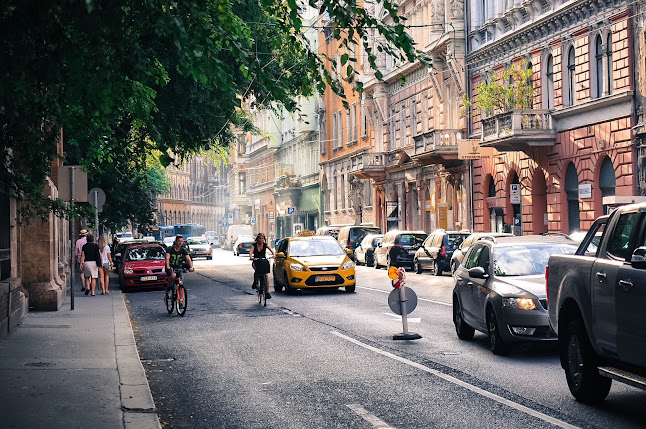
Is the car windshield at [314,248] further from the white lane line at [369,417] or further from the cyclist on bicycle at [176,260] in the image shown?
the white lane line at [369,417]

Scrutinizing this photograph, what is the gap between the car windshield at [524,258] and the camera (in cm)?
1449

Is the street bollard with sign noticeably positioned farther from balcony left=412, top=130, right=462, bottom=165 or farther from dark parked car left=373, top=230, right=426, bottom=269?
balcony left=412, top=130, right=462, bottom=165

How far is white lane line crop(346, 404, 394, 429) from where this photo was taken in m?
9.03

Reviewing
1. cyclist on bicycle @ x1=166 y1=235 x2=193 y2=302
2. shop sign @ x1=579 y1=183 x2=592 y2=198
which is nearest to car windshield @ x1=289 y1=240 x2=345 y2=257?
cyclist on bicycle @ x1=166 y1=235 x2=193 y2=302

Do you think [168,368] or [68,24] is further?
[168,368]

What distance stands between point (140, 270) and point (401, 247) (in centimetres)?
1288

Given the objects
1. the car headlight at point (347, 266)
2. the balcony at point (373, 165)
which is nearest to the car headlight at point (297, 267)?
the car headlight at point (347, 266)

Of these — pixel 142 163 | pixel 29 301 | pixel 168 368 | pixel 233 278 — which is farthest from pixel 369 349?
pixel 233 278

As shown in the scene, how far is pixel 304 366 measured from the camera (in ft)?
43.3

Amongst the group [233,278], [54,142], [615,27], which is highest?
[615,27]

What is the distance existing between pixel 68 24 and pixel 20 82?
1111 millimetres

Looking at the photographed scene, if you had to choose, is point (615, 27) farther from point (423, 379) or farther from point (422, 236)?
point (423, 379)

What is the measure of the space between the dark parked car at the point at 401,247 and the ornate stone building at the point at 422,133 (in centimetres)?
554

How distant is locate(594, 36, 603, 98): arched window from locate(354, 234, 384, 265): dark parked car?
48.0ft
